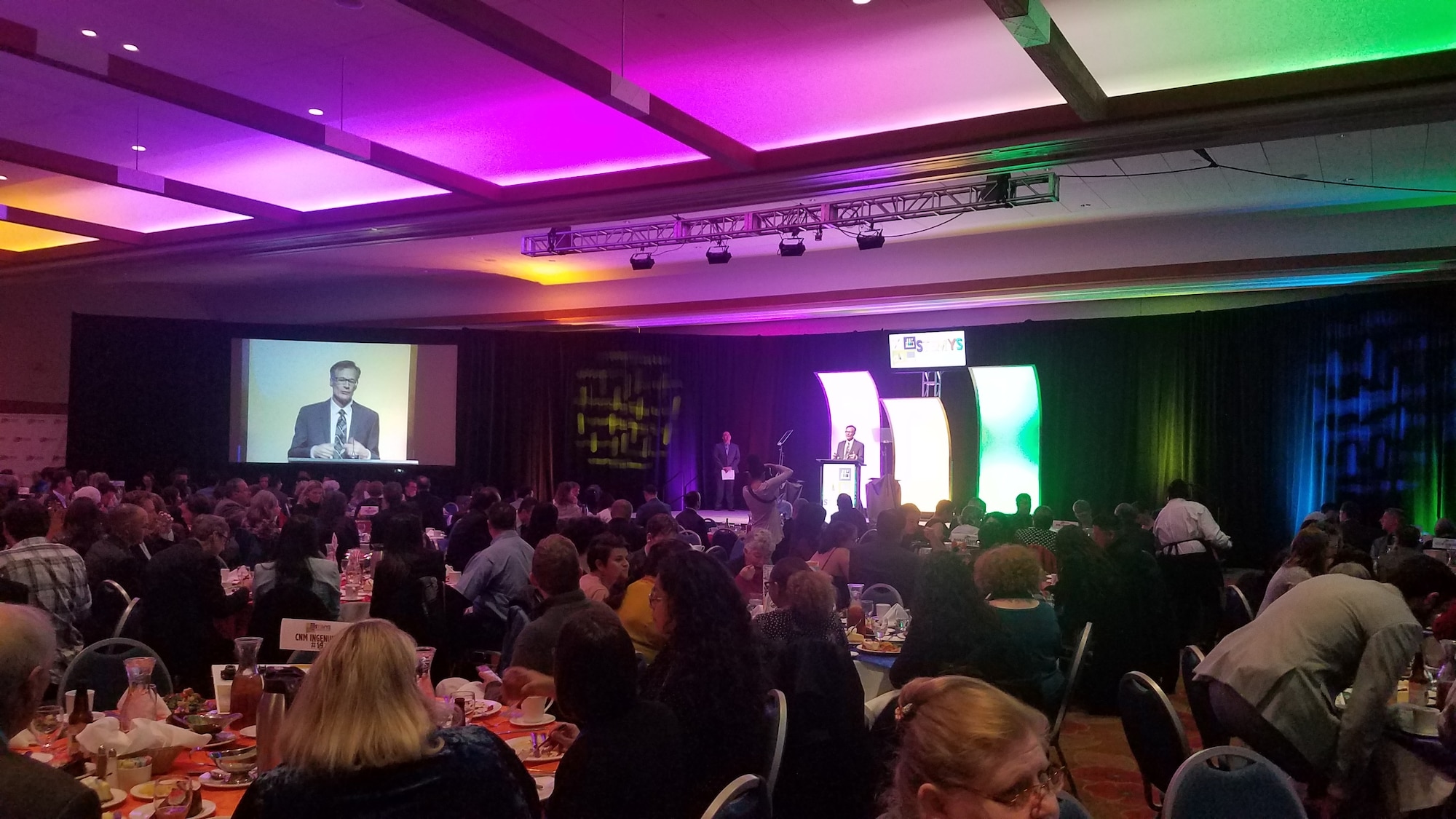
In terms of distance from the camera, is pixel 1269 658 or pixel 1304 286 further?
pixel 1304 286

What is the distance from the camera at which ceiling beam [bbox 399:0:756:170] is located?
5.17m

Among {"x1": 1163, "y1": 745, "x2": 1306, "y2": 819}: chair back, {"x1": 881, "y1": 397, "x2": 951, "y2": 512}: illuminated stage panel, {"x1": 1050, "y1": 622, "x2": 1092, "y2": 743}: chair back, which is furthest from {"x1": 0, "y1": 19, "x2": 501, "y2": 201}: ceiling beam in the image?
{"x1": 881, "y1": 397, "x2": 951, "y2": 512}: illuminated stage panel

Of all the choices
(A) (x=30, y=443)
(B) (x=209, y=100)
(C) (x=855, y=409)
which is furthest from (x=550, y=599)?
(A) (x=30, y=443)

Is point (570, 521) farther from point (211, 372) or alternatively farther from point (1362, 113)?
point (211, 372)

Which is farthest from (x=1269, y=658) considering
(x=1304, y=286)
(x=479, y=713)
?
(x=1304, y=286)

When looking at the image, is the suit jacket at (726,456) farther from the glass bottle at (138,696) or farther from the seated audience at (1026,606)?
the glass bottle at (138,696)

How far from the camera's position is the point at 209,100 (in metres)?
6.86

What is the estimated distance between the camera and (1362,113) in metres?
5.89

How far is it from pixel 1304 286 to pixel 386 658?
461 inches

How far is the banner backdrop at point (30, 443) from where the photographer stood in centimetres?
1370

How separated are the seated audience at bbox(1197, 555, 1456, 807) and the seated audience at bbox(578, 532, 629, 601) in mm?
2599

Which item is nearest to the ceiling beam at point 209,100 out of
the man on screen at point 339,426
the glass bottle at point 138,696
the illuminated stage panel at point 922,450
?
the glass bottle at point 138,696

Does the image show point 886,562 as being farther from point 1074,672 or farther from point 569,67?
point 569,67

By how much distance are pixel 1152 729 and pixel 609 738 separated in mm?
1845
